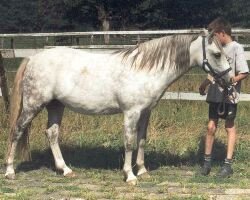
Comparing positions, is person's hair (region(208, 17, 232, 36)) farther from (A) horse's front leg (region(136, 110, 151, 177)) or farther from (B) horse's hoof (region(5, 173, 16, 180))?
(B) horse's hoof (region(5, 173, 16, 180))

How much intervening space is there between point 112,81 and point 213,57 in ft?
3.81

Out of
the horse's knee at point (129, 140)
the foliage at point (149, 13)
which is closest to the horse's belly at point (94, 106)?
the horse's knee at point (129, 140)

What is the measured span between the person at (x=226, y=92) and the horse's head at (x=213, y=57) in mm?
86

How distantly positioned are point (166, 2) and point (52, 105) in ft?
Answer: 105

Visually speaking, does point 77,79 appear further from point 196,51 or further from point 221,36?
point 221,36

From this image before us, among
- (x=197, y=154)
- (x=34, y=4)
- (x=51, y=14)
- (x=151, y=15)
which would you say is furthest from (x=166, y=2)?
(x=197, y=154)

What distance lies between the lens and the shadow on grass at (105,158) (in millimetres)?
7055

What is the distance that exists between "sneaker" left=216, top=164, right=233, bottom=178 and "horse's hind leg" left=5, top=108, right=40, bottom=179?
2.28 meters

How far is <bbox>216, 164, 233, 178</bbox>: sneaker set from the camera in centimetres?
620

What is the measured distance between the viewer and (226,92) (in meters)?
6.12

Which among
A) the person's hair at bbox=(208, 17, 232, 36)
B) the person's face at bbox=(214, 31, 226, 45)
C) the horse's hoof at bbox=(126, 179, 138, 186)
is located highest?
the person's hair at bbox=(208, 17, 232, 36)

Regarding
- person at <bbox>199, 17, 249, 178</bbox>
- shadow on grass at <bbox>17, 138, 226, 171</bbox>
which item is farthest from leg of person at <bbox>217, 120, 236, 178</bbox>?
shadow on grass at <bbox>17, 138, 226, 171</bbox>

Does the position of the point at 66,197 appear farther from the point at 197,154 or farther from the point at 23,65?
the point at 197,154

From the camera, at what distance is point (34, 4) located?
57.7 m
